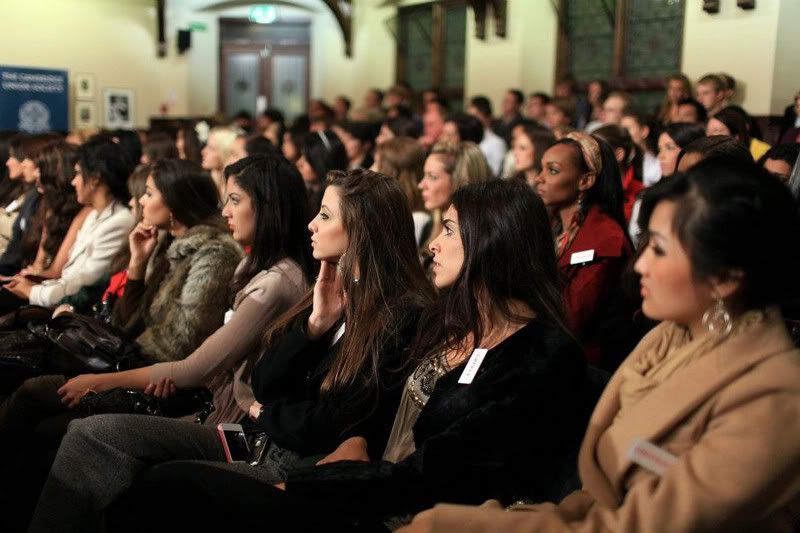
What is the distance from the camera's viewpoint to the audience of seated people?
1455 millimetres

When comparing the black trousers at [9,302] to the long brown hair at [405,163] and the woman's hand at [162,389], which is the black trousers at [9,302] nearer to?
the woman's hand at [162,389]

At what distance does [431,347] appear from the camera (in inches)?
87.2

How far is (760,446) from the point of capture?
1.37 metres

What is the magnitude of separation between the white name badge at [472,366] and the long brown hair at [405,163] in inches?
106

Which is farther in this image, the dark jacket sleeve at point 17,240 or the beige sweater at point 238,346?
the dark jacket sleeve at point 17,240

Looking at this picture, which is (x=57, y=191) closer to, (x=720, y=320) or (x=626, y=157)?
(x=626, y=157)

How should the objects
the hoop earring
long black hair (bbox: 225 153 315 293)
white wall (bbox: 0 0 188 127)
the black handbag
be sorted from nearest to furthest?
1. the hoop earring
2. the black handbag
3. long black hair (bbox: 225 153 315 293)
4. white wall (bbox: 0 0 188 127)

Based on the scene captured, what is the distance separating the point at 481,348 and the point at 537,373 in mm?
203

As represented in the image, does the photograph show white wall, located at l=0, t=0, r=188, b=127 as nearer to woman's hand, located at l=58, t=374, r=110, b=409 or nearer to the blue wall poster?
the blue wall poster

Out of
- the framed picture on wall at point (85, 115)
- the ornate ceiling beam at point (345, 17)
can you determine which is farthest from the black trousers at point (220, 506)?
the ornate ceiling beam at point (345, 17)

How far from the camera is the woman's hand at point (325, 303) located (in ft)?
7.96

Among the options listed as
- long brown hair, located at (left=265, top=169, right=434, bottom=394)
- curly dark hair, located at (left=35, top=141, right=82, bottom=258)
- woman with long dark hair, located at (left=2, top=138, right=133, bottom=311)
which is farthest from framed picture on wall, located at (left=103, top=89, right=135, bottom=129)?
long brown hair, located at (left=265, top=169, right=434, bottom=394)

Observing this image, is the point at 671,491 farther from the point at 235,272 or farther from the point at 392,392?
the point at 235,272

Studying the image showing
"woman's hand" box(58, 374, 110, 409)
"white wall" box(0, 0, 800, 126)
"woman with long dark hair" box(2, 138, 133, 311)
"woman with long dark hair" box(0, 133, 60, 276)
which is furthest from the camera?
"white wall" box(0, 0, 800, 126)
